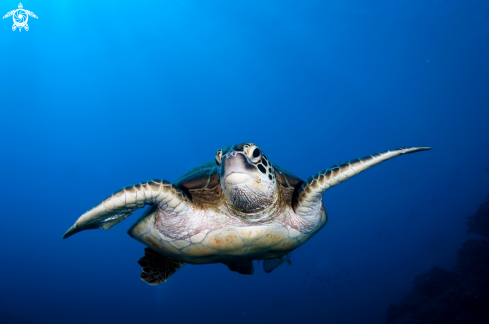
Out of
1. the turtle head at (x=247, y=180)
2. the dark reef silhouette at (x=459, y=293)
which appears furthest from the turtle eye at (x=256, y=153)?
the dark reef silhouette at (x=459, y=293)

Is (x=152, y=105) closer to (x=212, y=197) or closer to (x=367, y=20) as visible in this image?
(x=367, y=20)

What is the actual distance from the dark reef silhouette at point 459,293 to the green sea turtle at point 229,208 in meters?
10.6

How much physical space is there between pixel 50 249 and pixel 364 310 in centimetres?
6763

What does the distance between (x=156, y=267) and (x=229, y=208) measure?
2068 mm

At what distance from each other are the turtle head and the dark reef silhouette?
11.2 m

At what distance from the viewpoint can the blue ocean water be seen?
32.2 m

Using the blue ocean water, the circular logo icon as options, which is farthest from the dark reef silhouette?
the circular logo icon

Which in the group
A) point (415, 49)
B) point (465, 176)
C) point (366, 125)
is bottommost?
point (465, 176)

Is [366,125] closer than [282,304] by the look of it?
No

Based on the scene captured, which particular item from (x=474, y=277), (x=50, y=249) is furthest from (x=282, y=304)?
(x=50, y=249)

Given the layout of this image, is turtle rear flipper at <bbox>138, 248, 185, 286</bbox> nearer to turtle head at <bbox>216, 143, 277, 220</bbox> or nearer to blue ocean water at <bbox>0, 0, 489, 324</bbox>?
turtle head at <bbox>216, 143, 277, 220</bbox>

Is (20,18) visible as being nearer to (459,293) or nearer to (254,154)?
(254,154)

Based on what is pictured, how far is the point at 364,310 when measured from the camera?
24.2 metres

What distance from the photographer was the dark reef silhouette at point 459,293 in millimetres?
10180
